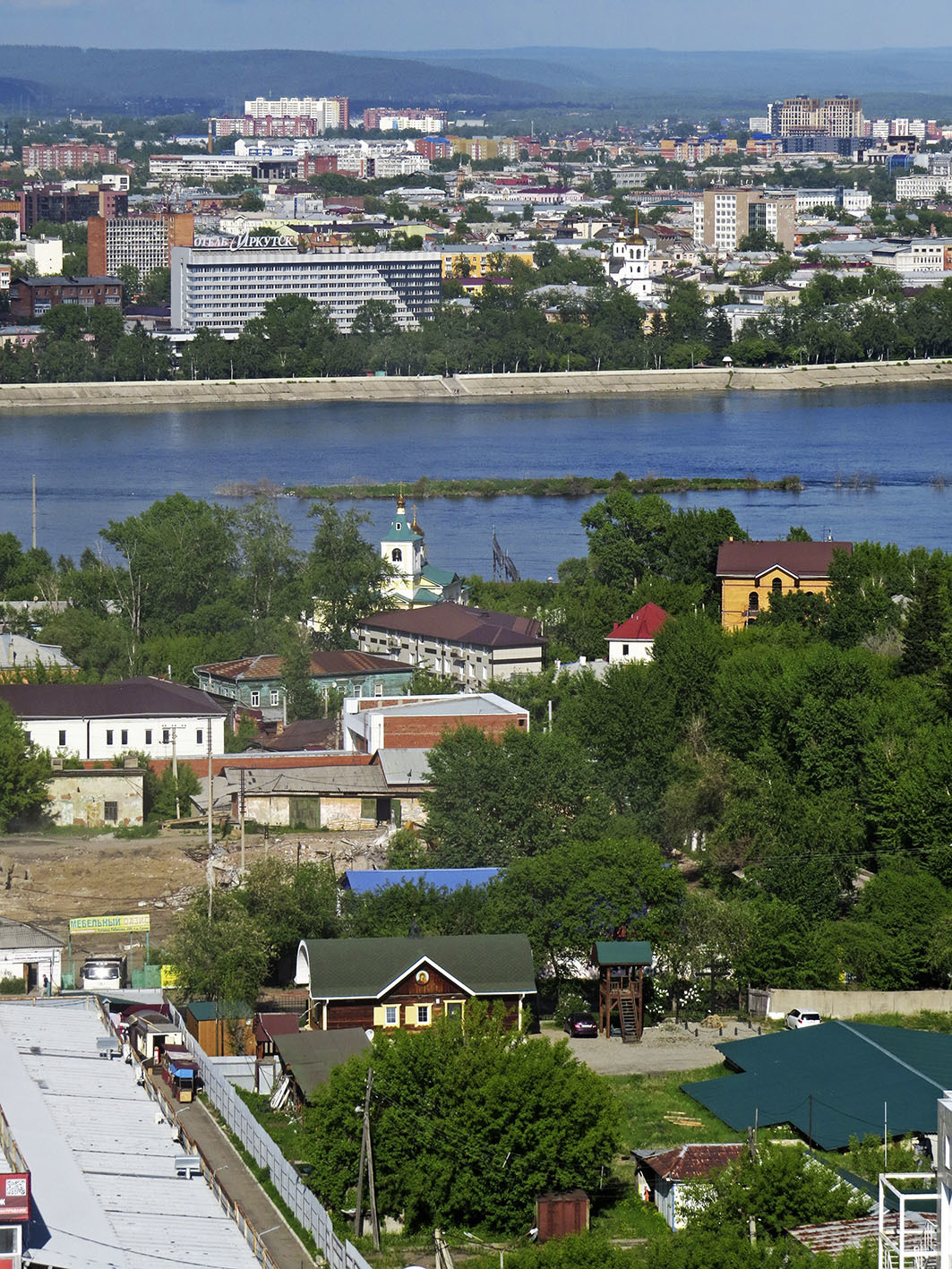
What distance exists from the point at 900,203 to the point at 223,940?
7575 centimetres

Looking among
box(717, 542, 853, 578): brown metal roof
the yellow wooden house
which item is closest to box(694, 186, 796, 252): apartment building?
box(717, 542, 853, 578): brown metal roof

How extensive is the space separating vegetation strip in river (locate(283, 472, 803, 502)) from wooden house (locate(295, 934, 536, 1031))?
64.8 feet

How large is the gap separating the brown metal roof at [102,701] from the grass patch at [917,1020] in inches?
227

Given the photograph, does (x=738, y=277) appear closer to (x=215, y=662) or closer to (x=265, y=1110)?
(x=215, y=662)

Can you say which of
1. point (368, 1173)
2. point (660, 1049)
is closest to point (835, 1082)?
point (660, 1049)

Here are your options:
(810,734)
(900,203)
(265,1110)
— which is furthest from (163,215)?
(265,1110)

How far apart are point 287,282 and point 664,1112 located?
4614 centimetres

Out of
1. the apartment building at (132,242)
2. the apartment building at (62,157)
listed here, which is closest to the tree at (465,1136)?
the apartment building at (132,242)

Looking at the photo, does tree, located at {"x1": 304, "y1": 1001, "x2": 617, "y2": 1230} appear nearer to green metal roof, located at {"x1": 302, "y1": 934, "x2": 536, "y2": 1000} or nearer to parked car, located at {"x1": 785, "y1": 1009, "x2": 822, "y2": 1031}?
green metal roof, located at {"x1": 302, "y1": 934, "x2": 536, "y2": 1000}

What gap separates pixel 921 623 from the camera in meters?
14.6

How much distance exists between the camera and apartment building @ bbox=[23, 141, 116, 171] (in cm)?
9581

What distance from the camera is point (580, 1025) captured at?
944 cm

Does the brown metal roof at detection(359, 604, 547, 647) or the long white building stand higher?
the long white building

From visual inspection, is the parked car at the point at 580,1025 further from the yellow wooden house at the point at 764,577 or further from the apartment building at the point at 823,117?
the apartment building at the point at 823,117
